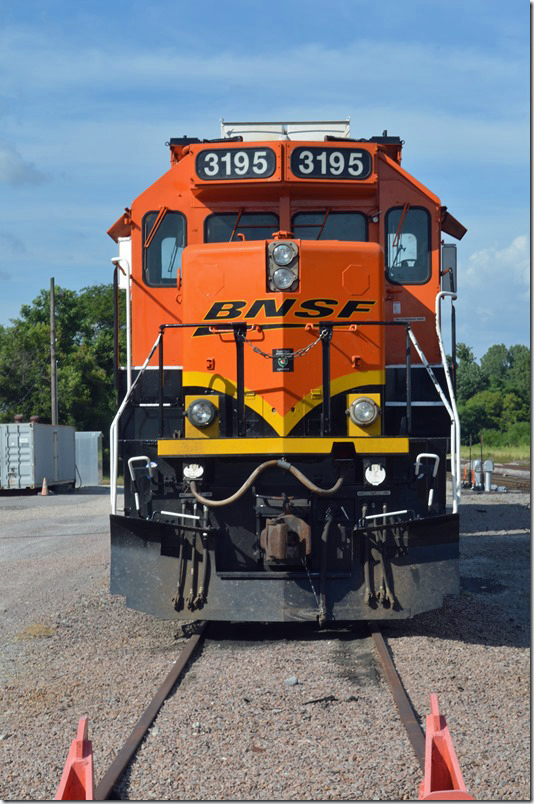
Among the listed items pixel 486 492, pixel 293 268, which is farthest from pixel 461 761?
pixel 486 492

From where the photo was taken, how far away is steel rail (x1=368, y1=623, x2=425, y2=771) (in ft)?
15.6

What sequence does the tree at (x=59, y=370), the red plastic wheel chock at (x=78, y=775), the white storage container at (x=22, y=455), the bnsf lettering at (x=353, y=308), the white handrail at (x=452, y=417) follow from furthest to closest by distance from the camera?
the tree at (x=59, y=370)
the white storage container at (x=22, y=455)
the bnsf lettering at (x=353, y=308)
the white handrail at (x=452, y=417)
the red plastic wheel chock at (x=78, y=775)

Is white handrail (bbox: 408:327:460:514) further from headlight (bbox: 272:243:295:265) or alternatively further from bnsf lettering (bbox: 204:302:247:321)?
bnsf lettering (bbox: 204:302:247:321)

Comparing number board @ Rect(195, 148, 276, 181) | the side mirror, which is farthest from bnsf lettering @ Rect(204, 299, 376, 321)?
number board @ Rect(195, 148, 276, 181)

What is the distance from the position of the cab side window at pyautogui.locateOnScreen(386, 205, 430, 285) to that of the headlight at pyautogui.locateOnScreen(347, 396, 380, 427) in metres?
1.52

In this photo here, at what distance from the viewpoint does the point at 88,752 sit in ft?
12.3

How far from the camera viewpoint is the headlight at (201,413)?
7.32 meters

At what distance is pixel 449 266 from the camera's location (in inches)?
332

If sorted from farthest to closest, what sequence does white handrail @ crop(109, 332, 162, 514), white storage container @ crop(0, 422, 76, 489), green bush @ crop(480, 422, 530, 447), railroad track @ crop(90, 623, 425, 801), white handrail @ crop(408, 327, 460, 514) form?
green bush @ crop(480, 422, 530, 447) → white storage container @ crop(0, 422, 76, 489) → white handrail @ crop(109, 332, 162, 514) → white handrail @ crop(408, 327, 460, 514) → railroad track @ crop(90, 623, 425, 801)

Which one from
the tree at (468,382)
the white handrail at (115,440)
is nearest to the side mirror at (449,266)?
the white handrail at (115,440)

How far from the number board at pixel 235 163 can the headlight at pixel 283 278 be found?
1006mm

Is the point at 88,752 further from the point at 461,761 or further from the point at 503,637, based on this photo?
the point at 503,637

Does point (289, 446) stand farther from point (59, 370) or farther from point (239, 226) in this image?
point (59, 370)

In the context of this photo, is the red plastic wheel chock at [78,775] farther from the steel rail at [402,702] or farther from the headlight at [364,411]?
the headlight at [364,411]
